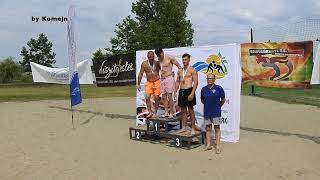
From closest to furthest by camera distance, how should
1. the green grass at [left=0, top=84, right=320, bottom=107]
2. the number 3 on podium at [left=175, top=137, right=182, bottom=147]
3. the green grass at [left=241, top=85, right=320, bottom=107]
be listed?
the number 3 on podium at [left=175, top=137, right=182, bottom=147] → the green grass at [left=241, top=85, right=320, bottom=107] → the green grass at [left=0, top=84, right=320, bottom=107]

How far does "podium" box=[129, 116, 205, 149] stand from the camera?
31.1ft

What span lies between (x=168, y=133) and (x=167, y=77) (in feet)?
4.36

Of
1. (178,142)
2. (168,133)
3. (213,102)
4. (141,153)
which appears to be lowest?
(141,153)

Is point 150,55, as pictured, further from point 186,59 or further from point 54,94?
point 54,94

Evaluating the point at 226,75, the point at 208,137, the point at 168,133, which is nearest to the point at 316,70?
the point at 226,75

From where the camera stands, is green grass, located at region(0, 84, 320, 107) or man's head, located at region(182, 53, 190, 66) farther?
green grass, located at region(0, 84, 320, 107)

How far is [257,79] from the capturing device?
20.1 meters

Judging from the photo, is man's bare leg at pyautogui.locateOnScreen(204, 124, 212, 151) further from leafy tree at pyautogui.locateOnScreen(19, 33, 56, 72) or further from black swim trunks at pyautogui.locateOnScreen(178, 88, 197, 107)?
leafy tree at pyautogui.locateOnScreen(19, 33, 56, 72)

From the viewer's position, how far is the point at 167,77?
10.5m

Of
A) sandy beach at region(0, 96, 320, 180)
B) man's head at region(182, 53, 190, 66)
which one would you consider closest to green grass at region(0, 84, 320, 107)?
sandy beach at region(0, 96, 320, 180)

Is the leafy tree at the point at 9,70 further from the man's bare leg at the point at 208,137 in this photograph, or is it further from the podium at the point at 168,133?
the man's bare leg at the point at 208,137

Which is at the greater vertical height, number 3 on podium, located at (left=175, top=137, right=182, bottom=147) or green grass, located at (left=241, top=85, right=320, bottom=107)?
green grass, located at (left=241, top=85, right=320, bottom=107)

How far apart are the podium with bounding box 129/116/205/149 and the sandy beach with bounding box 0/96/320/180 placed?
0.29 metres

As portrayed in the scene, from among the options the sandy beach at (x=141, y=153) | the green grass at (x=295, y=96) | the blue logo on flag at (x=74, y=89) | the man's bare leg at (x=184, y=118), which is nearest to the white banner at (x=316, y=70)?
the green grass at (x=295, y=96)
